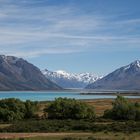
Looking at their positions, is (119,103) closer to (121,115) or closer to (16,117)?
(121,115)

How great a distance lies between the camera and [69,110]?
356 feet

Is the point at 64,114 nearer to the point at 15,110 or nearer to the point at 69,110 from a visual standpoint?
the point at 69,110

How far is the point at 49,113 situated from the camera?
110m

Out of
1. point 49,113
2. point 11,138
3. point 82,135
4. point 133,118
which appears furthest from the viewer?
point 49,113

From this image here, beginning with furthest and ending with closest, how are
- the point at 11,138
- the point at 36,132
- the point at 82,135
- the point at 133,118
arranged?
the point at 133,118 → the point at 36,132 → the point at 82,135 → the point at 11,138

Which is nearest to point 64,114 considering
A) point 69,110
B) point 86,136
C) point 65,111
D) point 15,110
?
point 65,111

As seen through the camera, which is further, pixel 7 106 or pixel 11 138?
pixel 7 106

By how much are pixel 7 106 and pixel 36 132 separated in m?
26.9

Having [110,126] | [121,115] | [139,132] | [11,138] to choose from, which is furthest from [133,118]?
[11,138]

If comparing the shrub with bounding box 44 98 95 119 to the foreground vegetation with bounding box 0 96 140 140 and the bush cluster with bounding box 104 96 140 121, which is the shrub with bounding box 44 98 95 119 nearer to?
the foreground vegetation with bounding box 0 96 140 140

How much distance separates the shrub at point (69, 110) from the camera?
106750 mm

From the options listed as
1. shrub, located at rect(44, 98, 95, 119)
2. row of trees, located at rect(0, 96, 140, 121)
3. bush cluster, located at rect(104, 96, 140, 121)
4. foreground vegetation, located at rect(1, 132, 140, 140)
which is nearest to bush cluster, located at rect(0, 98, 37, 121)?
row of trees, located at rect(0, 96, 140, 121)

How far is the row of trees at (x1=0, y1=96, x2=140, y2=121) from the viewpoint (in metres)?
104

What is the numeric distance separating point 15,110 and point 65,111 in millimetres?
11855
